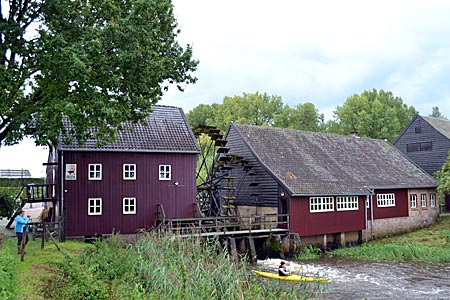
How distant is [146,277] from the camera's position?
457 inches

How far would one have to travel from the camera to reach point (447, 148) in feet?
122

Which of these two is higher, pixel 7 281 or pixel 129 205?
pixel 129 205

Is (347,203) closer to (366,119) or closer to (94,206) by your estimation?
(94,206)

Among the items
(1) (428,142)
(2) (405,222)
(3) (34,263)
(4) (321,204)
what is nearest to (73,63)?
(3) (34,263)

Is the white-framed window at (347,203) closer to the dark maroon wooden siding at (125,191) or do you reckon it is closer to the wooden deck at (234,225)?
the wooden deck at (234,225)

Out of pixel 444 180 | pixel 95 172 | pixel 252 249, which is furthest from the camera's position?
pixel 444 180

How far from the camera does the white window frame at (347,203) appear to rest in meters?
27.5

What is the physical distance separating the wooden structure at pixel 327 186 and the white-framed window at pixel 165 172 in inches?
233

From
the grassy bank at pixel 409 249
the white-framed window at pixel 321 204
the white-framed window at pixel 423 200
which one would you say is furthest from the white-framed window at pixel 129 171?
the white-framed window at pixel 423 200

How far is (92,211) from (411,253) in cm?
1611

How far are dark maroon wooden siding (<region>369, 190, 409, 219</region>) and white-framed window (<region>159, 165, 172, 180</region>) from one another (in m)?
13.8

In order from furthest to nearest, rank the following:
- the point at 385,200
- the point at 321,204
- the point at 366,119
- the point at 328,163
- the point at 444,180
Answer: the point at 366,119 → the point at 444,180 → the point at 385,200 → the point at 328,163 → the point at 321,204

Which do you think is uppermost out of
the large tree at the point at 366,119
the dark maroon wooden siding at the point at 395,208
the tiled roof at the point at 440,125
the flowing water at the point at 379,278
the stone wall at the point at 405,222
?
the large tree at the point at 366,119

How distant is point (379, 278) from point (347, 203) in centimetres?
903
